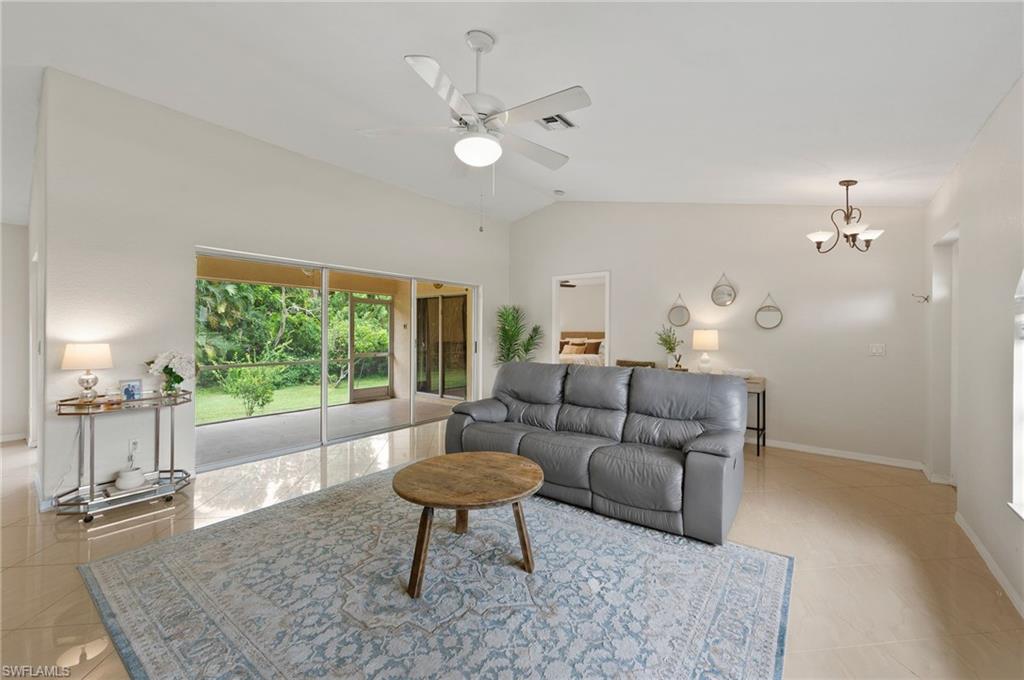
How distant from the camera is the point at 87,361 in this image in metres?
3.12

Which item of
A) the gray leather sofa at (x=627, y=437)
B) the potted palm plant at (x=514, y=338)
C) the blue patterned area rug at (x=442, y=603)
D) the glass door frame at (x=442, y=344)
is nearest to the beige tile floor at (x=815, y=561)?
the blue patterned area rug at (x=442, y=603)

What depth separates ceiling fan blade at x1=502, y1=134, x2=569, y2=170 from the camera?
9.14ft

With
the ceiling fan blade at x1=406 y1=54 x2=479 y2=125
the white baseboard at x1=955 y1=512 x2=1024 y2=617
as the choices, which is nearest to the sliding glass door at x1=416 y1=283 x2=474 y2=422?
the ceiling fan blade at x1=406 y1=54 x2=479 y2=125

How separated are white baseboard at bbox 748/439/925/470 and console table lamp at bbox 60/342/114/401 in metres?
6.36

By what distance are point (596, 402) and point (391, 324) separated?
11.1 feet

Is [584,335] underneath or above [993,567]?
above

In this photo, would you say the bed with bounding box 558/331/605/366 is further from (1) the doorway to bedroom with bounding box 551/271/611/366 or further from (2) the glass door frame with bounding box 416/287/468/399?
(2) the glass door frame with bounding box 416/287/468/399

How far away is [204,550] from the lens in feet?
8.56

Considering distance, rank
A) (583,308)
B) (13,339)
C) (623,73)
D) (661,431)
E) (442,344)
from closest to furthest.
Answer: (623,73) → (661,431) → (13,339) → (442,344) → (583,308)

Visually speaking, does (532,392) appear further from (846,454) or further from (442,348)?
(846,454)

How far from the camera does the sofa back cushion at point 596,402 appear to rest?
11.9 feet

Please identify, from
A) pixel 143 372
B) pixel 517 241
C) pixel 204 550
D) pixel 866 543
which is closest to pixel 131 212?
pixel 143 372

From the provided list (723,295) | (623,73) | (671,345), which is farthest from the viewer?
(671,345)

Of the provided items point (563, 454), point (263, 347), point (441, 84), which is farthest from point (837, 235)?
point (263, 347)
